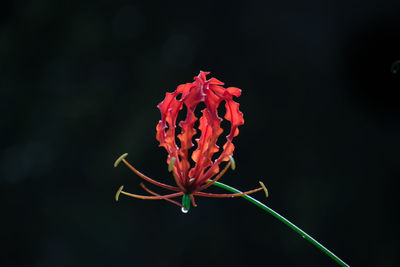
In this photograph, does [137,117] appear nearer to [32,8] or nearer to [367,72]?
[32,8]

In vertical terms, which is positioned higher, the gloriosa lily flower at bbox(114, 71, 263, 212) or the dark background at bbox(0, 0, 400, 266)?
the dark background at bbox(0, 0, 400, 266)

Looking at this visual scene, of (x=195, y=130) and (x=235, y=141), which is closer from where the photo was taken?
(x=195, y=130)

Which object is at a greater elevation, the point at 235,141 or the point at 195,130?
the point at 235,141

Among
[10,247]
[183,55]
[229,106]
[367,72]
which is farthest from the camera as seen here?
[10,247]

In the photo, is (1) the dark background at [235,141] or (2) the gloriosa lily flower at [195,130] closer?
(2) the gloriosa lily flower at [195,130]

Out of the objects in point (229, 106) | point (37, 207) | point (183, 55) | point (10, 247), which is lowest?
point (229, 106)

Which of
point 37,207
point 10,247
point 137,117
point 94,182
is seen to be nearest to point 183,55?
point 137,117

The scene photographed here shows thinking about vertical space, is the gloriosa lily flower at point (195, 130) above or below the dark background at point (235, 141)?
below

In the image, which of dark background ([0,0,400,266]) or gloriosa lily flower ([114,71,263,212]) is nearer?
gloriosa lily flower ([114,71,263,212])
